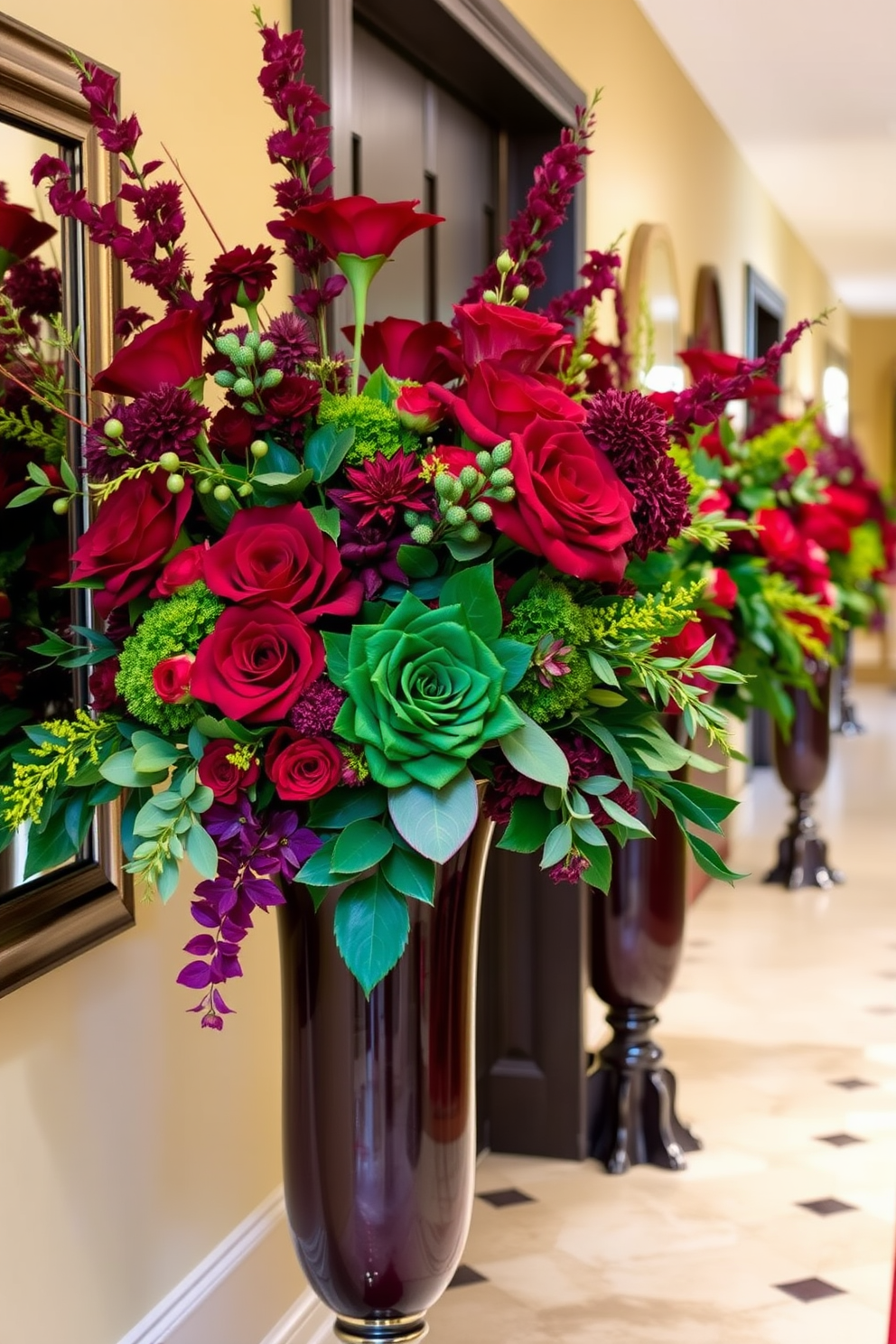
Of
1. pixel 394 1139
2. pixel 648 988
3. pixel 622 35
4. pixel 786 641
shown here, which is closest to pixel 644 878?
pixel 648 988

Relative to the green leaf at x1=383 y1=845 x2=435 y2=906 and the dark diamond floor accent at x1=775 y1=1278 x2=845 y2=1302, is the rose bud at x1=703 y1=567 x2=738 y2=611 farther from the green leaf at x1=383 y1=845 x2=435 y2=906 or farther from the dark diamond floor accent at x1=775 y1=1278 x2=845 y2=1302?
the green leaf at x1=383 y1=845 x2=435 y2=906

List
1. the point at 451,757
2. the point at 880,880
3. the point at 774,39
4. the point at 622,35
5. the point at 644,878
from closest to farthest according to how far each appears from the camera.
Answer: the point at 451,757
the point at 644,878
the point at 622,35
the point at 774,39
the point at 880,880

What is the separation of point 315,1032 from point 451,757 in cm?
43

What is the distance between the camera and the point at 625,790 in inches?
56.1

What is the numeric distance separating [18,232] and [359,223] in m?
0.38

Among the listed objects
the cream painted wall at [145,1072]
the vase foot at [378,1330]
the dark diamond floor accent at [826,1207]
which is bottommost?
the dark diamond floor accent at [826,1207]

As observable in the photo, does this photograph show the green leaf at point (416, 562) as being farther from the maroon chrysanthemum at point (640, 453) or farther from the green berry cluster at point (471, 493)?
the maroon chrysanthemum at point (640, 453)

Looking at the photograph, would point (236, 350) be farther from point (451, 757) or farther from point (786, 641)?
point (786, 641)

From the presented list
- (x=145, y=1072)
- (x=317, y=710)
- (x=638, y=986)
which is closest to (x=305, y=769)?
(x=317, y=710)

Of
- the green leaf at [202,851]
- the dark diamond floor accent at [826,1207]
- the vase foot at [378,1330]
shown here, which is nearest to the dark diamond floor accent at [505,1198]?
the dark diamond floor accent at [826,1207]

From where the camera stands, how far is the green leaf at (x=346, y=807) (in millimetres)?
1371

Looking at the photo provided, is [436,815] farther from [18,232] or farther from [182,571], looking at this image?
[18,232]

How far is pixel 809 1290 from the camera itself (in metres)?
2.75

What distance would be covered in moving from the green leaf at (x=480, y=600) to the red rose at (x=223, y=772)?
0.24m
